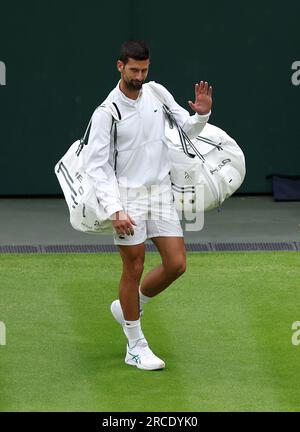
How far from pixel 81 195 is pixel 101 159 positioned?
1.18 ft

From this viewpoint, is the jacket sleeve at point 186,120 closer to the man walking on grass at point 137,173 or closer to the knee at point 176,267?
the man walking on grass at point 137,173

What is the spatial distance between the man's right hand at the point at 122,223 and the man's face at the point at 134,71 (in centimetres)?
73

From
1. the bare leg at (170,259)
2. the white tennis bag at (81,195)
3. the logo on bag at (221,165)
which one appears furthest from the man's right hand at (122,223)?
the logo on bag at (221,165)

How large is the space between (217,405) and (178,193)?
151 centimetres

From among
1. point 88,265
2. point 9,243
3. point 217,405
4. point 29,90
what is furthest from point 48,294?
point 29,90

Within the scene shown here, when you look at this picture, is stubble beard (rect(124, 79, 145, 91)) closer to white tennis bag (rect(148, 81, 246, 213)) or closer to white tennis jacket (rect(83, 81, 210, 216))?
white tennis jacket (rect(83, 81, 210, 216))

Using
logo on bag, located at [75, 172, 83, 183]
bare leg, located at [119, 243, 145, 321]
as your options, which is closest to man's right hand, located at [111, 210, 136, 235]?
bare leg, located at [119, 243, 145, 321]

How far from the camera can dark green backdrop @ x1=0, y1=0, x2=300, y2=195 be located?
500 inches

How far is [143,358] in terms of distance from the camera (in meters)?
7.81

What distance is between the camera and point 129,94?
7.68 m

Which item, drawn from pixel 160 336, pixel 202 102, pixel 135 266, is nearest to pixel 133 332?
pixel 135 266

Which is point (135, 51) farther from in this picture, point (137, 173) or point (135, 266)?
point (135, 266)

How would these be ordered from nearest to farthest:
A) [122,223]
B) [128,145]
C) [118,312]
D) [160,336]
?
[122,223], [128,145], [118,312], [160,336]

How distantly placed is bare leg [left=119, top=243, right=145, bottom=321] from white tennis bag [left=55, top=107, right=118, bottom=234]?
184 mm
